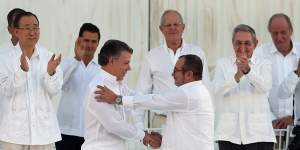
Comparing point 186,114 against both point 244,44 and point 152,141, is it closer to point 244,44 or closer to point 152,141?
point 152,141

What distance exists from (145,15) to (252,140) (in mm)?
2367

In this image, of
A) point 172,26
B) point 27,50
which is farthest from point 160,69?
point 27,50

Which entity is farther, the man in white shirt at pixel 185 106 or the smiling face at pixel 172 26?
the smiling face at pixel 172 26

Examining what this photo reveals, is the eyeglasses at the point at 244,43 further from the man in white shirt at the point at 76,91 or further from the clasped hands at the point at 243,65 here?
the man in white shirt at the point at 76,91

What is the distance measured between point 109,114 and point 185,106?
1.54 feet

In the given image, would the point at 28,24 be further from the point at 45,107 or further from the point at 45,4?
the point at 45,4

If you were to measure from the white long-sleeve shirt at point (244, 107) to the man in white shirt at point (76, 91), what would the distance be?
3.30 feet

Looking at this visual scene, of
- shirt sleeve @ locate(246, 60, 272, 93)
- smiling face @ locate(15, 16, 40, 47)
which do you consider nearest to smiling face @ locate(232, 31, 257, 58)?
shirt sleeve @ locate(246, 60, 272, 93)

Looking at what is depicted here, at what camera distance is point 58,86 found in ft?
16.8

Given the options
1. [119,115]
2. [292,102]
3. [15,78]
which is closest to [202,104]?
[119,115]

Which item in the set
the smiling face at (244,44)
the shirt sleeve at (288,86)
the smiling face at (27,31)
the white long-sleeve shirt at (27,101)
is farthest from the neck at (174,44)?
the smiling face at (27,31)

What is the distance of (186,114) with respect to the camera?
463 centimetres

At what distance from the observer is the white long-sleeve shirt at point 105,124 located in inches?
182

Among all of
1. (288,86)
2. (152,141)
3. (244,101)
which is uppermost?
(288,86)
